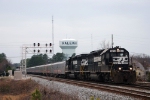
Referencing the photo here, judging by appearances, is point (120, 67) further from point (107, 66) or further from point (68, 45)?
point (68, 45)

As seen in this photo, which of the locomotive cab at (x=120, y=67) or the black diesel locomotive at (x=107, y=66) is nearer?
the locomotive cab at (x=120, y=67)

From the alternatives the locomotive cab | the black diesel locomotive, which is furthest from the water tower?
the locomotive cab

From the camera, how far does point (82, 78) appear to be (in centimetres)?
3516

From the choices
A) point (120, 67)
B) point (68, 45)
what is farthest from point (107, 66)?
point (68, 45)

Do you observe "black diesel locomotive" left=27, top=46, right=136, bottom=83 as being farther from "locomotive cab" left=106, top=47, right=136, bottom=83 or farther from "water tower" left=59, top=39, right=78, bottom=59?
"water tower" left=59, top=39, right=78, bottom=59

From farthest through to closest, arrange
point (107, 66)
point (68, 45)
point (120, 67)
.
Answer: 1. point (68, 45)
2. point (107, 66)
3. point (120, 67)

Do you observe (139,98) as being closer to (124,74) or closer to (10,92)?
(124,74)

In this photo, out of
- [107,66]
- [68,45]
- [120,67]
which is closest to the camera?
[120,67]

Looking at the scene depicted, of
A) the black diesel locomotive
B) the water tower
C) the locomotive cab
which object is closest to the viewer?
the locomotive cab

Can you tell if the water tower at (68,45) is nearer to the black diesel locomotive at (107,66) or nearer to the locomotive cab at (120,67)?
the black diesel locomotive at (107,66)

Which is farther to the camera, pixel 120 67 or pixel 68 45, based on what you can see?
pixel 68 45

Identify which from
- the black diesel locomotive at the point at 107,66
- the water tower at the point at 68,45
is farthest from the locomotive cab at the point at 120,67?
the water tower at the point at 68,45

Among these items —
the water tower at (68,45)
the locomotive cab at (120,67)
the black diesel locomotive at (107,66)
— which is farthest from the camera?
the water tower at (68,45)

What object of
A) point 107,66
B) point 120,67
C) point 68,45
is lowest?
point 120,67
